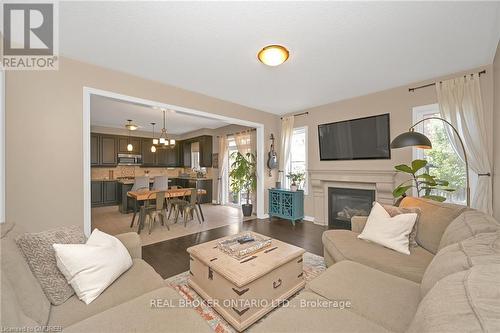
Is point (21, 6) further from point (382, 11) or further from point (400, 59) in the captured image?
point (400, 59)

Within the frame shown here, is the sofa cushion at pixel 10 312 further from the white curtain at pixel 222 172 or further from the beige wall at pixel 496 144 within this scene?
the white curtain at pixel 222 172

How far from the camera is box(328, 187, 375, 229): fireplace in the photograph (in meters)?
3.99

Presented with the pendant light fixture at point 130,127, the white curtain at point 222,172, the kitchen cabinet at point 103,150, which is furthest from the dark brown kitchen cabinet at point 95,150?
the white curtain at point 222,172

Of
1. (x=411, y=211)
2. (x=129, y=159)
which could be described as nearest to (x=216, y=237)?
(x=411, y=211)

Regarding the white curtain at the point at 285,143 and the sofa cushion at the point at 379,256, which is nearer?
the sofa cushion at the point at 379,256

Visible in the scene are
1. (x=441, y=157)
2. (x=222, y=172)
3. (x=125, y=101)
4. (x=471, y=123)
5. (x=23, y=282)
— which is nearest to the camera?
(x=23, y=282)

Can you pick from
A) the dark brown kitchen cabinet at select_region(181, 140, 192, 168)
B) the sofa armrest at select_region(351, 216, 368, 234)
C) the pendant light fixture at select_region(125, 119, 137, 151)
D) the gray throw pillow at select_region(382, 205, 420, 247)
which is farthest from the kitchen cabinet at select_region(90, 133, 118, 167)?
the gray throw pillow at select_region(382, 205, 420, 247)

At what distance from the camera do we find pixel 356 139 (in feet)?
13.3

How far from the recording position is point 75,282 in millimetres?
1244

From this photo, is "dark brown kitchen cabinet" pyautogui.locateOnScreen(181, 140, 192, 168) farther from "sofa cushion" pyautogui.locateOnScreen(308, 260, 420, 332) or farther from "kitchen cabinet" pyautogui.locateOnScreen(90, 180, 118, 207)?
"sofa cushion" pyautogui.locateOnScreen(308, 260, 420, 332)

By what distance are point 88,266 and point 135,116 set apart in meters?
5.21

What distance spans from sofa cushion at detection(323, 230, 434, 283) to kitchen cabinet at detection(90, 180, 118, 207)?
6.79 m

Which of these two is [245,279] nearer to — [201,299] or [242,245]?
[242,245]

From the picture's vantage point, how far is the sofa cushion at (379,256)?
5.27 feet
